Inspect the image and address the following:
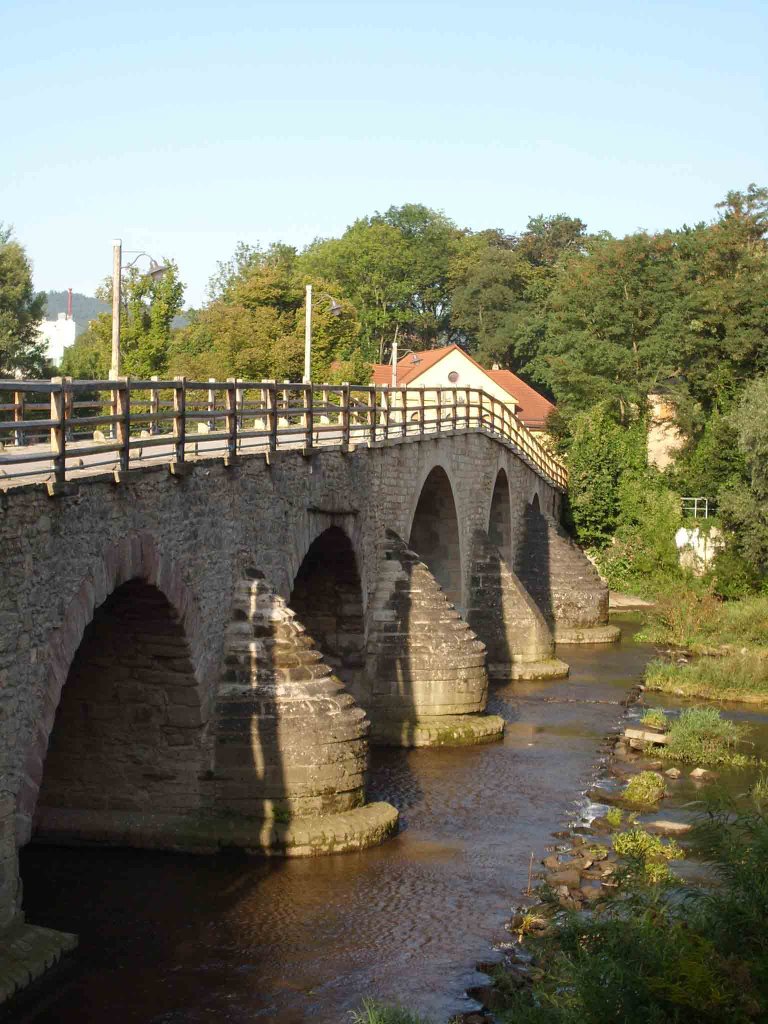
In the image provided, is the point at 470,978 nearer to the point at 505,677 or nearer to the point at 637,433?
the point at 505,677

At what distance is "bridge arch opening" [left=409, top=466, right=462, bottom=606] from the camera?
31703 mm

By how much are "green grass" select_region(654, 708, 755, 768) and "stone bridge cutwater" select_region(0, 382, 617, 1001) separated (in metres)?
3.10

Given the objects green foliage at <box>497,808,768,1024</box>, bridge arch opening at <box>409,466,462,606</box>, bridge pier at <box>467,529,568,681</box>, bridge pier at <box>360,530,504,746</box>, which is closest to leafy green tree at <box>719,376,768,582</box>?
bridge pier at <box>467,529,568,681</box>

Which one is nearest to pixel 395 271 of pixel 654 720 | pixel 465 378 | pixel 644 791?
pixel 465 378

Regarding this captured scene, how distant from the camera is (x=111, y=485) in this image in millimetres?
14383

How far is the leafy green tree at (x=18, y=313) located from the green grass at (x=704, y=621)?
26.4 m

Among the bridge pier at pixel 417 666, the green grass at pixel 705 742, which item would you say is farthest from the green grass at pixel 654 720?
the bridge pier at pixel 417 666

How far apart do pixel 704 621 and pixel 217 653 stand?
Answer: 23796 mm

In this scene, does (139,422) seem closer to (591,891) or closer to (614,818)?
(591,891)

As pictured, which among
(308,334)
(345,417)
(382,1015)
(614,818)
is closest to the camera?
(382,1015)

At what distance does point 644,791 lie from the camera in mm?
21688

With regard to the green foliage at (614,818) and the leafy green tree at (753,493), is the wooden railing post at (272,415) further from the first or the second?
the leafy green tree at (753,493)

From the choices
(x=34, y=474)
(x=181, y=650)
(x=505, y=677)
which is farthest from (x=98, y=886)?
(x=505, y=677)

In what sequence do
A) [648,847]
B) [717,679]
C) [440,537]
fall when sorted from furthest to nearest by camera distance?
1. [440,537]
2. [717,679]
3. [648,847]
